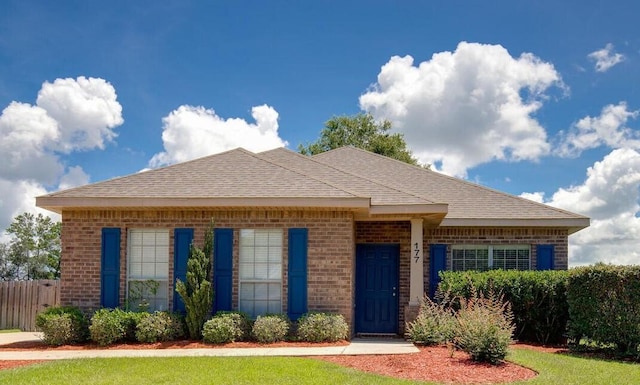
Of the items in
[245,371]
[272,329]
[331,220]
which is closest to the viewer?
[245,371]

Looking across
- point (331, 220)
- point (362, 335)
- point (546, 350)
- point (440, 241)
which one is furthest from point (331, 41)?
point (546, 350)

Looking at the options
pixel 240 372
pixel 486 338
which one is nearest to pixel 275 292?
pixel 240 372

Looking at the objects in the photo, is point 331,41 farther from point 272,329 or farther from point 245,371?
point 245,371

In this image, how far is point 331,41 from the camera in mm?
13234

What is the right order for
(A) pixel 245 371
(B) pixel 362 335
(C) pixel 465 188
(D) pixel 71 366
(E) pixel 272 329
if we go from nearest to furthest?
(A) pixel 245 371
(D) pixel 71 366
(E) pixel 272 329
(B) pixel 362 335
(C) pixel 465 188

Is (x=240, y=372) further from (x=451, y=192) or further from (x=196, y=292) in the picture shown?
(x=451, y=192)

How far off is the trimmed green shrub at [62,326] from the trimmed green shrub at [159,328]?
118 cm

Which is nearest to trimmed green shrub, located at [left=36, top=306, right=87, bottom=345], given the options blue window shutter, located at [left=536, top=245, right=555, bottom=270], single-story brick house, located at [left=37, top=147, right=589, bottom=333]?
single-story brick house, located at [left=37, top=147, right=589, bottom=333]

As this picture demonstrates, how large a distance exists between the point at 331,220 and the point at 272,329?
7.97ft

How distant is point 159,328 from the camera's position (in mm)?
11766

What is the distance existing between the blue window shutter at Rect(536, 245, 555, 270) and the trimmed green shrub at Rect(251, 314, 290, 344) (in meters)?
6.73

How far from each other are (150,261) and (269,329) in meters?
3.00

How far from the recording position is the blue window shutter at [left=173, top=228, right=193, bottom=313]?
41.3ft

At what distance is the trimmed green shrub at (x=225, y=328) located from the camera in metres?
11.5
